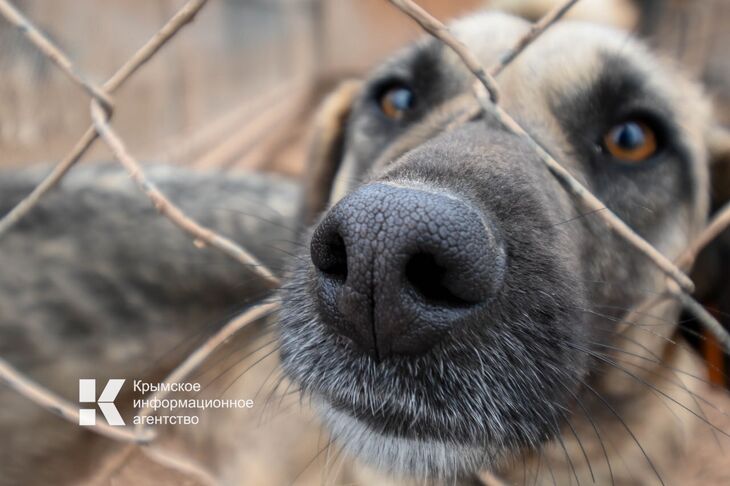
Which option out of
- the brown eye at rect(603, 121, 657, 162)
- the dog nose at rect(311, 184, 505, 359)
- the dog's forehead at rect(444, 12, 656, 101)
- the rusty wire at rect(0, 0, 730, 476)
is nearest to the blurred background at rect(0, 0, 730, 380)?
the dog's forehead at rect(444, 12, 656, 101)

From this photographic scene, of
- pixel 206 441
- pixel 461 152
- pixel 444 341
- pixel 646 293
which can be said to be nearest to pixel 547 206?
pixel 461 152

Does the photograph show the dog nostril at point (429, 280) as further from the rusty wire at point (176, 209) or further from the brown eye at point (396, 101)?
the brown eye at point (396, 101)

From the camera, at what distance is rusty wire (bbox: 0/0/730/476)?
959mm

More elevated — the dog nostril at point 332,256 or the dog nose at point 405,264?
the dog nostril at point 332,256

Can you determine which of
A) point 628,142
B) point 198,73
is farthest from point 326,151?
point 198,73

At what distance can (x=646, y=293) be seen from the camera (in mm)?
1589

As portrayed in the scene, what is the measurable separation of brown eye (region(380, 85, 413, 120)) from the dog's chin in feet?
3.18

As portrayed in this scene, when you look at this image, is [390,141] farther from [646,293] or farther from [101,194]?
[101,194]

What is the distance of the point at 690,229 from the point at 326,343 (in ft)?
3.81

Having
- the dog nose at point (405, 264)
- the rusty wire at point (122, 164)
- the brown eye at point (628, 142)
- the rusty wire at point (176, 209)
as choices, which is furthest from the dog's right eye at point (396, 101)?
the dog nose at point (405, 264)

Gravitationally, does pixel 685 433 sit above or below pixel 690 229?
below

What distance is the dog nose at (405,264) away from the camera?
0.88 m

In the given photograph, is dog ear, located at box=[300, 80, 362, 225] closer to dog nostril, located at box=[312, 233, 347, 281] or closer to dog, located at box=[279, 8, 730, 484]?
dog, located at box=[279, 8, 730, 484]

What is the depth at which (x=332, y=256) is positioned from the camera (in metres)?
0.96
